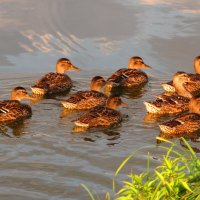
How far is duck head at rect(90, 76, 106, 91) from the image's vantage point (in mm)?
13008

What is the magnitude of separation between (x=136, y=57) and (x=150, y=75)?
484mm

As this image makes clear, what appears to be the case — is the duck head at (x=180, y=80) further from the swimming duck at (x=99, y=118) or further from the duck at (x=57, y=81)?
the duck at (x=57, y=81)

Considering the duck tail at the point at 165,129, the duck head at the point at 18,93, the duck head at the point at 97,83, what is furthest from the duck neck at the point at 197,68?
the duck head at the point at 18,93

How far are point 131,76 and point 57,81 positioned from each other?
1.40 meters

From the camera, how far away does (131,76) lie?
13992 millimetres

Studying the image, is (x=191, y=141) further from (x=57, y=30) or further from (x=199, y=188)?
(x=57, y=30)

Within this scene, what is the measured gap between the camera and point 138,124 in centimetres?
A: 1127

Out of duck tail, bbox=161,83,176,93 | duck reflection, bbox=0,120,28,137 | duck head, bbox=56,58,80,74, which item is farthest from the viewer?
duck head, bbox=56,58,80,74

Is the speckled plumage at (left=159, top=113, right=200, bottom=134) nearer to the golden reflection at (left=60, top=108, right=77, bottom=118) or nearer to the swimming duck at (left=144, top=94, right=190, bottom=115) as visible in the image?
the swimming duck at (left=144, top=94, right=190, bottom=115)

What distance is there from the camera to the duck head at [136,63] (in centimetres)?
1400

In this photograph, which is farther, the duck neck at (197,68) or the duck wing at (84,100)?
the duck neck at (197,68)

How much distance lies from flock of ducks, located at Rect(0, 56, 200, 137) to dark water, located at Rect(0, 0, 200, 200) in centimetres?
20

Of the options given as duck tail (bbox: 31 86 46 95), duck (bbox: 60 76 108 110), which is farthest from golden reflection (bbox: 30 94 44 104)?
duck (bbox: 60 76 108 110)

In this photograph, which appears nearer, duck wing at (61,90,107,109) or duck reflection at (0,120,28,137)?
duck reflection at (0,120,28,137)
